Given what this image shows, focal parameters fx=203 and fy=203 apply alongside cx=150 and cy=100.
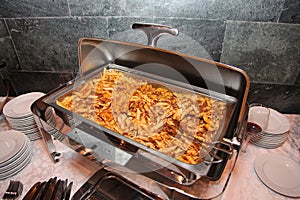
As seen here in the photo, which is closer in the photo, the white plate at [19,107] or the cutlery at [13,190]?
the cutlery at [13,190]

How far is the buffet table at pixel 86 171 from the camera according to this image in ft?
2.47

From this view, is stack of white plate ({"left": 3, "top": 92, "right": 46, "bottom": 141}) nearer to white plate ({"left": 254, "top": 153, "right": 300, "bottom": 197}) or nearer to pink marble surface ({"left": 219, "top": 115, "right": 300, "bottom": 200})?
pink marble surface ({"left": 219, "top": 115, "right": 300, "bottom": 200})

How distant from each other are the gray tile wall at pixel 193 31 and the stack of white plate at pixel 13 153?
532mm

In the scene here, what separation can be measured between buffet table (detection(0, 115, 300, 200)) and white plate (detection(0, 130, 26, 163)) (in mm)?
80

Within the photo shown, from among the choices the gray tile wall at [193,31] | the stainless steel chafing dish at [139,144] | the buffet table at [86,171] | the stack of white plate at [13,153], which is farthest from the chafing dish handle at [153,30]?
the stack of white plate at [13,153]

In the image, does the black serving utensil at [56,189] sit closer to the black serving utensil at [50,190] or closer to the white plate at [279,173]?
the black serving utensil at [50,190]

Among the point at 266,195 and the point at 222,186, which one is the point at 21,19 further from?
the point at 266,195

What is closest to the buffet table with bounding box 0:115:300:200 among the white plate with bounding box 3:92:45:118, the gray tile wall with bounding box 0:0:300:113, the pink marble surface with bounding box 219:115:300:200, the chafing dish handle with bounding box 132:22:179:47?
the pink marble surface with bounding box 219:115:300:200

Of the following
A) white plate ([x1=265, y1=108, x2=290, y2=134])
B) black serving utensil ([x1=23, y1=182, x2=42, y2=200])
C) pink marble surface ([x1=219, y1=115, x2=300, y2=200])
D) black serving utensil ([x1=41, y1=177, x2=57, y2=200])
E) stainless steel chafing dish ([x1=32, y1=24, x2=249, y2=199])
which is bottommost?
pink marble surface ([x1=219, y1=115, x2=300, y2=200])

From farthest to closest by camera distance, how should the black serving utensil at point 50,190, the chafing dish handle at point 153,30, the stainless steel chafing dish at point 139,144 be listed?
the chafing dish handle at point 153,30
the black serving utensil at point 50,190
the stainless steel chafing dish at point 139,144

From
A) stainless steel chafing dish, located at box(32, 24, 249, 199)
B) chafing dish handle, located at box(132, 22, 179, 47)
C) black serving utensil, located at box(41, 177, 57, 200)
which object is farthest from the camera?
chafing dish handle, located at box(132, 22, 179, 47)

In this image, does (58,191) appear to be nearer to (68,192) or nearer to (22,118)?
(68,192)

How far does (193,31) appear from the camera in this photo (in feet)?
3.32

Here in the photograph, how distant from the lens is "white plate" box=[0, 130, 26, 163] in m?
0.80
